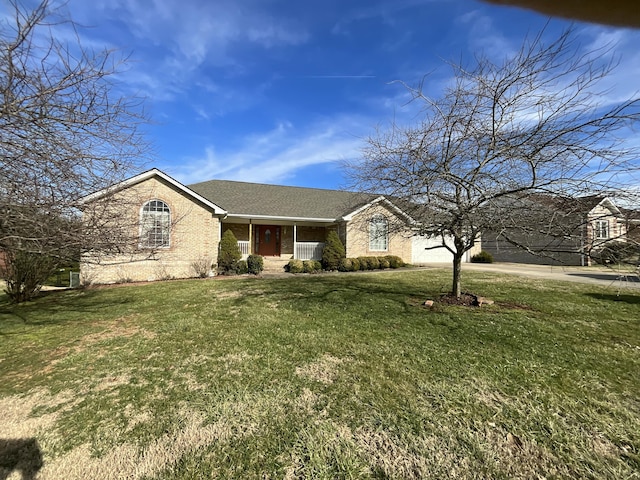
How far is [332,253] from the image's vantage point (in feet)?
56.1

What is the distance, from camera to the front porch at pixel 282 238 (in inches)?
719

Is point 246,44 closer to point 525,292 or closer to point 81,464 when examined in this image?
point 81,464

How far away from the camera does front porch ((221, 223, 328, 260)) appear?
18.2 metres

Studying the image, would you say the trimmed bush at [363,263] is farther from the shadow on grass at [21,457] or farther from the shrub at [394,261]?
the shadow on grass at [21,457]

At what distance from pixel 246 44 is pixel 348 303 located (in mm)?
7684

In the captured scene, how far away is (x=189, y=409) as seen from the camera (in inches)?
131

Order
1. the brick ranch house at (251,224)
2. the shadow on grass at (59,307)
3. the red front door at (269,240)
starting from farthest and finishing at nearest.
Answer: the red front door at (269,240) < the brick ranch house at (251,224) < the shadow on grass at (59,307)

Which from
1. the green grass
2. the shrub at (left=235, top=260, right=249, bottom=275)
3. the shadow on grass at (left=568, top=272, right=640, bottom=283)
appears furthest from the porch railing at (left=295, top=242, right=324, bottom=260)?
the shadow on grass at (left=568, top=272, right=640, bottom=283)

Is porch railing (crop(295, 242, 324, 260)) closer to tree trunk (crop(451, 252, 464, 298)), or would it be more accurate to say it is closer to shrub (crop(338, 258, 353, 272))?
shrub (crop(338, 258, 353, 272))

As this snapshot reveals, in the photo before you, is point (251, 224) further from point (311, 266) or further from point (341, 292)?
point (341, 292)

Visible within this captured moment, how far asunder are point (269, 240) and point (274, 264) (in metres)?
2.73

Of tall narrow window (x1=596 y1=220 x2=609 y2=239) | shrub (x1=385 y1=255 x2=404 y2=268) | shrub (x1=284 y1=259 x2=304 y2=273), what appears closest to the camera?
tall narrow window (x1=596 y1=220 x2=609 y2=239)

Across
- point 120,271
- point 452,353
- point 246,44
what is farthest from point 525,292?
point 120,271

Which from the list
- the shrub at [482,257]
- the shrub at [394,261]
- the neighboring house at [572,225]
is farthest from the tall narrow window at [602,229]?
the shrub at [482,257]
